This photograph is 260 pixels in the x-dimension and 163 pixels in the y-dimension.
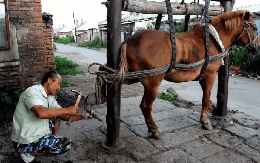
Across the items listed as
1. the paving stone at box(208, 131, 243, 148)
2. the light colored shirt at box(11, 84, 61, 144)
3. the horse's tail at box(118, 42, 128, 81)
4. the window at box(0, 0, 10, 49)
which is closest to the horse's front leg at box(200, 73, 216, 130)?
the paving stone at box(208, 131, 243, 148)

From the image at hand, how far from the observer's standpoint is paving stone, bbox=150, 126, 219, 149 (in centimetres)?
346

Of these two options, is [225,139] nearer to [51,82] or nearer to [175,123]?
[175,123]

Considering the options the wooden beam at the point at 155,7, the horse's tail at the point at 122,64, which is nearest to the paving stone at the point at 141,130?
the horse's tail at the point at 122,64

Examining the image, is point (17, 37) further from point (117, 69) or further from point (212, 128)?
point (212, 128)

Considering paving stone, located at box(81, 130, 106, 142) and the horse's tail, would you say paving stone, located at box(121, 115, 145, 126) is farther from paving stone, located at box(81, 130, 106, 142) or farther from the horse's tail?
the horse's tail

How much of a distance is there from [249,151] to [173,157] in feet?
3.78

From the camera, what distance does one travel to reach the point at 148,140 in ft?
11.7

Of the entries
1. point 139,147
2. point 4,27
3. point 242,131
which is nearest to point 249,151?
point 242,131

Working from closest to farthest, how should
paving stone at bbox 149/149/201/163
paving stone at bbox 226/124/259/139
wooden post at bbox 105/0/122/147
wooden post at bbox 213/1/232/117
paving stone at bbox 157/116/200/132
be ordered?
wooden post at bbox 105/0/122/147 < paving stone at bbox 149/149/201/163 < paving stone at bbox 226/124/259/139 < paving stone at bbox 157/116/200/132 < wooden post at bbox 213/1/232/117

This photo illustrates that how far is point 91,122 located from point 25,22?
2.38 meters

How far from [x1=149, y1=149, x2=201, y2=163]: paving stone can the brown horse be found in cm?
45

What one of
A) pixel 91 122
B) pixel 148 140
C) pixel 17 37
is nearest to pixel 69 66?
pixel 17 37

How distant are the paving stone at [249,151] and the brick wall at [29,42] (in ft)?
13.1

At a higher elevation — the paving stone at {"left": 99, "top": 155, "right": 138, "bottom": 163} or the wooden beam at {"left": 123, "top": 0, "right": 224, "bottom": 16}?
the wooden beam at {"left": 123, "top": 0, "right": 224, "bottom": 16}
